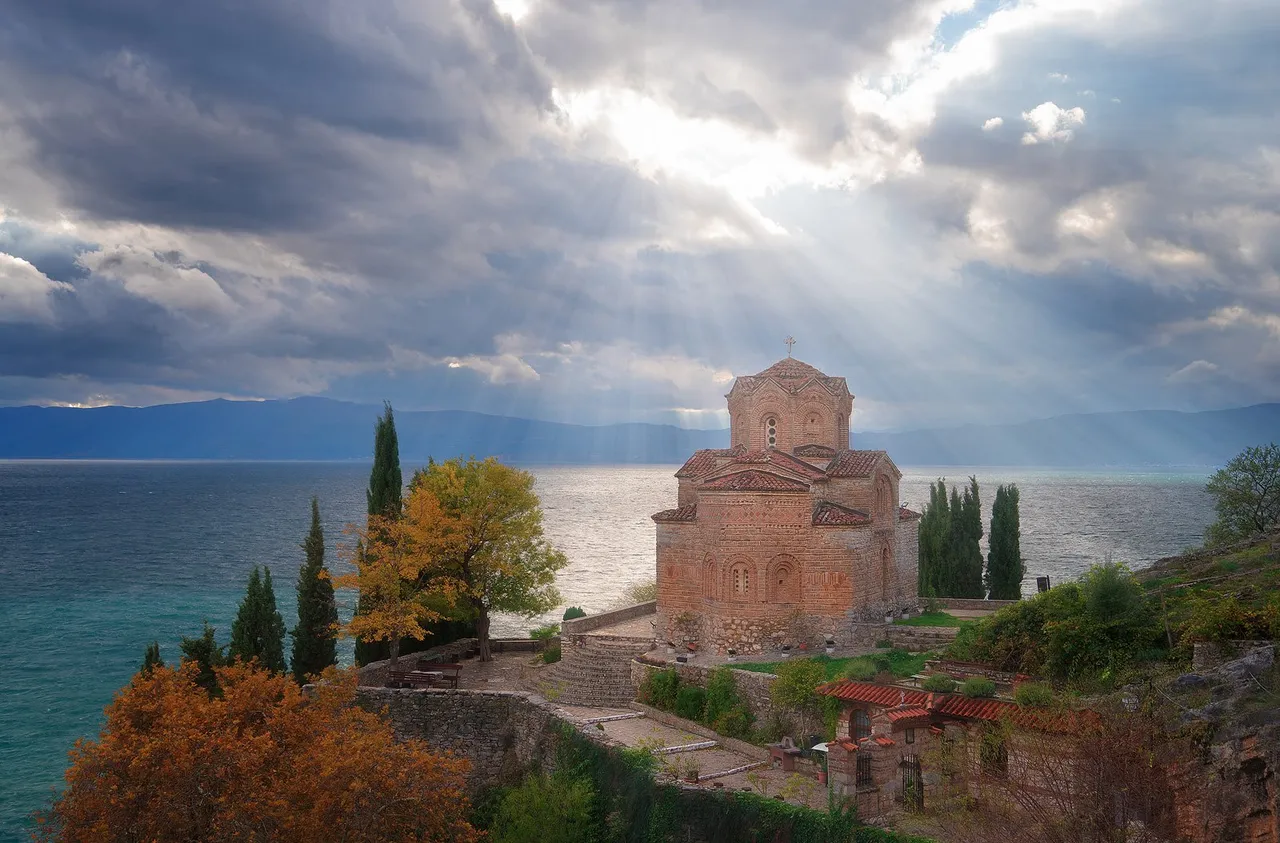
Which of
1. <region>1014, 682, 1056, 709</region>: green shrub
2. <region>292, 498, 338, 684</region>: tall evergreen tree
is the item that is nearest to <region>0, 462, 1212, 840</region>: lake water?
<region>292, 498, 338, 684</region>: tall evergreen tree

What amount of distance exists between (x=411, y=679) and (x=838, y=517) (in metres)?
13.5

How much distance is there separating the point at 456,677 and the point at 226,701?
910 centimetres

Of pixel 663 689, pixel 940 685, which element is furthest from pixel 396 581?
pixel 940 685

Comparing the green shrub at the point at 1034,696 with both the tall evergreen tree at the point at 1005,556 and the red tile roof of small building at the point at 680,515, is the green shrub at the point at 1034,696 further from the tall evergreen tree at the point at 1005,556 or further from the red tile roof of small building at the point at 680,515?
the tall evergreen tree at the point at 1005,556

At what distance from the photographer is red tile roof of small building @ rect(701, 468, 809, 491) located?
2656cm

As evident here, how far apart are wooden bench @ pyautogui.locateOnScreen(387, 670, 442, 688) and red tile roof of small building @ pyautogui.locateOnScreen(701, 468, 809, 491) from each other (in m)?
9.95

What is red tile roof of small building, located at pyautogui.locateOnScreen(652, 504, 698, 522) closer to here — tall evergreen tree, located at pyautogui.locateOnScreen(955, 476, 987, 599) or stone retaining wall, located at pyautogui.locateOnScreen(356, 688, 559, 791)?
stone retaining wall, located at pyautogui.locateOnScreen(356, 688, 559, 791)

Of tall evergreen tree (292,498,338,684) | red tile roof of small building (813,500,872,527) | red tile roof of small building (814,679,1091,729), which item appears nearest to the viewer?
red tile roof of small building (814,679,1091,729)

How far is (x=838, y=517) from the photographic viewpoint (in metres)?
26.8

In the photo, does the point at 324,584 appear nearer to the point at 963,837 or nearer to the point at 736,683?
the point at 736,683

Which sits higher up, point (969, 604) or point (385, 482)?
point (385, 482)

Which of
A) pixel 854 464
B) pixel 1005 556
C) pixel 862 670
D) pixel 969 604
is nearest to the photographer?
pixel 862 670

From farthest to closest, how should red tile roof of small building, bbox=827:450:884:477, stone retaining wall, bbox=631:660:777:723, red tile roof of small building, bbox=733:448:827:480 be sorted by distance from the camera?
red tile roof of small building, bbox=827:450:884:477 < red tile roof of small building, bbox=733:448:827:480 < stone retaining wall, bbox=631:660:777:723

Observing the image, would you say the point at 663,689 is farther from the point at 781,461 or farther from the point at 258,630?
the point at 258,630
